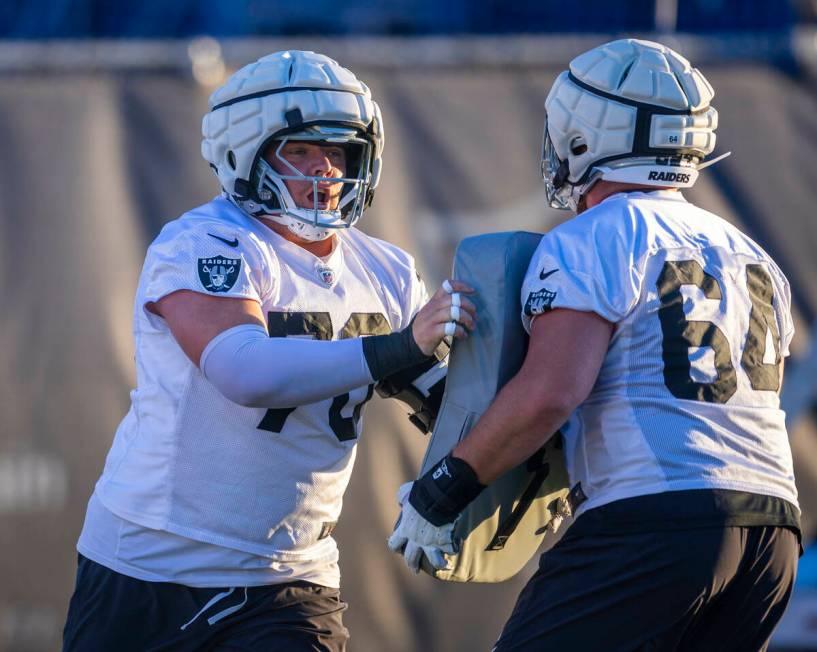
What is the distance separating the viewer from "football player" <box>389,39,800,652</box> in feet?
8.41

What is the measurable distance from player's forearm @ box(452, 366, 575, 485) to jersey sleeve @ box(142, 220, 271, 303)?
588 mm

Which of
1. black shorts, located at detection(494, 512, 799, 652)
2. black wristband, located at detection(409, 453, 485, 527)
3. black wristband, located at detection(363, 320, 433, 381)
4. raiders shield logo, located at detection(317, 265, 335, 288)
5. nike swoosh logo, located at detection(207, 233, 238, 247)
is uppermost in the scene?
nike swoosh logo, located at detection(207, 233, 238, 247)

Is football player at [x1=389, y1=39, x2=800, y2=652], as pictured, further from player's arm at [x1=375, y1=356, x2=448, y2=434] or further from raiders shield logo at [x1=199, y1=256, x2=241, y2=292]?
raiders shield logo at [x1=199, y1=256, x2=241, y2=292]

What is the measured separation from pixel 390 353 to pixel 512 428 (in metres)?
0.32

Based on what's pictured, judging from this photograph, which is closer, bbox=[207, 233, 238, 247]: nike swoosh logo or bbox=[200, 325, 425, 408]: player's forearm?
bbox=[200, 325, 425, 408]: player's forearm

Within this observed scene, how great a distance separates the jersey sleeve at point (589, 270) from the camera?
2564 mm

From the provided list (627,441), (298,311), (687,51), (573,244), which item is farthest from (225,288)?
(687,51)

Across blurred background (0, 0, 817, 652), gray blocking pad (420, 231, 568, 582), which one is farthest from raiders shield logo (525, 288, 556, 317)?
blurred background (0, 0, 817, 652)

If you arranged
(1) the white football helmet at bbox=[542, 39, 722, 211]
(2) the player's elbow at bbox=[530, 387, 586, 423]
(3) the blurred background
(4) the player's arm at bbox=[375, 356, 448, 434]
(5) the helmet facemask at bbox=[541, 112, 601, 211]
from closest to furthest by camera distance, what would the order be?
(2) the player's elbow at bbox=[530, 387, 586, 423] → (1) the white football helmet at bbox=[542, 39, 722, 211] → (5) the helmet facemask at bbox=[541, 112, 601, 211] → (4) the player's arm at bbox=[375, 356, 448, 434] → (3) the blurred background

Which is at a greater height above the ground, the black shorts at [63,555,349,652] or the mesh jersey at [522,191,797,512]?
the mesh jersey at [522,191,797,512]

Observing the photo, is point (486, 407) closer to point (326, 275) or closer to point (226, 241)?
point (326, 275)

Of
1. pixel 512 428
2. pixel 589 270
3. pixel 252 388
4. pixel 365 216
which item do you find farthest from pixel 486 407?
pixel 365 216

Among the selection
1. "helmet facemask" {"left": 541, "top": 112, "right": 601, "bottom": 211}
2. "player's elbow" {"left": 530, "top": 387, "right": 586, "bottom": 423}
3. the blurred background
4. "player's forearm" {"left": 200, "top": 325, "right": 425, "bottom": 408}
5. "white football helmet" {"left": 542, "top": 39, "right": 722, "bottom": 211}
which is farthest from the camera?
the blurred background

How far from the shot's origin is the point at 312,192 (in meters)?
3.00
